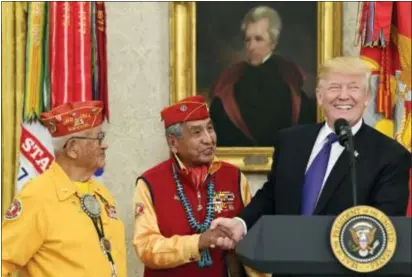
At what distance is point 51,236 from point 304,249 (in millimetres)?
1288

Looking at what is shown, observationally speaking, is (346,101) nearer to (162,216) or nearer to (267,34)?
(162,216)

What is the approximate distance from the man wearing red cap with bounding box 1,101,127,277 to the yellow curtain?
133 cm

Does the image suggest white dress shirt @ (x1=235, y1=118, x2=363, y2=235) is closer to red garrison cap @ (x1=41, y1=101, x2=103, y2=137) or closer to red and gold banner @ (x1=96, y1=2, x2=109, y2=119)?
red garrison cap @ (x1=41, y1=101, x2=103, y2=137)

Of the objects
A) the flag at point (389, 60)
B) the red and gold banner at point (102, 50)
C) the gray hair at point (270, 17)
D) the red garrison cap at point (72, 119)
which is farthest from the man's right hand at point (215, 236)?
the gray hair at point (270, 17)

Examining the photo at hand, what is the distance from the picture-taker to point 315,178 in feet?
8.25

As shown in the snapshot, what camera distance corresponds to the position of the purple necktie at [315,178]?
2498mm

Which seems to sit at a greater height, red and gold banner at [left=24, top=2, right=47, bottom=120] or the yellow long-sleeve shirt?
red and gold banner at [left=24, top=2, right=47, bottom=120]

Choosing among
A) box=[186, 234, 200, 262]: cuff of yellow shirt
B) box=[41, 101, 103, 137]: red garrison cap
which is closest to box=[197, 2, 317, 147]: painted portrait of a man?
box=[41, 101, 103, 137]: red garrison cap

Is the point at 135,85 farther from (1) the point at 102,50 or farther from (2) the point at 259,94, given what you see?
(2) the point at 259,94

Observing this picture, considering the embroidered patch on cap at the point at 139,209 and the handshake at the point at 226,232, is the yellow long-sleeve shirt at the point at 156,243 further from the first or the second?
the handshake at the point at 226,232

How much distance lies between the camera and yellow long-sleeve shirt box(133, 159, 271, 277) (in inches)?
122

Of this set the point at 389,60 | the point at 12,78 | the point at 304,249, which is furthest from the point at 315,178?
the point at 12,78

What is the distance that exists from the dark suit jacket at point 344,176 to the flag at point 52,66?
1946mm

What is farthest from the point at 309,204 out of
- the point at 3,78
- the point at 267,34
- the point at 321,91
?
the point at 3,78
